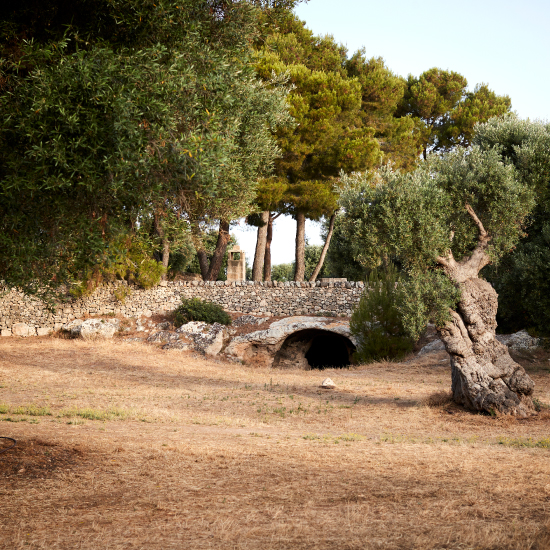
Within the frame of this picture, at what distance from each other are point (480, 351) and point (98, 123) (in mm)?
9743

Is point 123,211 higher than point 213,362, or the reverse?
point 123,211

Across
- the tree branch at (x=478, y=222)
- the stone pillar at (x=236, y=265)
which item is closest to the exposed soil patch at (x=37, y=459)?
the tree branch at (x=478, y=222)

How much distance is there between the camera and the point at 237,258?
132ft

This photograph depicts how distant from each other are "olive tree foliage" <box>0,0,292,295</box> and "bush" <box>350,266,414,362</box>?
638 inches

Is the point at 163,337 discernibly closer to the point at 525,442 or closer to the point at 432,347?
the point at 432,347

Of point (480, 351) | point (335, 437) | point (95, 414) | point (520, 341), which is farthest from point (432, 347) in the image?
point (95, 414)

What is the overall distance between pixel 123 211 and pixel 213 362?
16.7 metres

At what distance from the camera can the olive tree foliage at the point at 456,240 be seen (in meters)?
11.2

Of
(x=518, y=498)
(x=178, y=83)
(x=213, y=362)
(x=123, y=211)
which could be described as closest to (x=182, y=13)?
(x=178, y=83)

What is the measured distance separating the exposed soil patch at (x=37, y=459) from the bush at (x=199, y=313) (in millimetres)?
17765

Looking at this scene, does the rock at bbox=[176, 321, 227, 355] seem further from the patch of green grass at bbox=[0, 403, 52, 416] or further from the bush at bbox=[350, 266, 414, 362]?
the patch of green grass at bbox=[0, 403, 52, 416]

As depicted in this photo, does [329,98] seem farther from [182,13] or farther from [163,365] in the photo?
[182,13]

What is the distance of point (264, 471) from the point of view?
746cm

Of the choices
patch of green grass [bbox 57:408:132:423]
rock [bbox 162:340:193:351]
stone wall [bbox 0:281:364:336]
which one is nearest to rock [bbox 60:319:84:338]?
stone wall [bbox 0:281:364:336]
